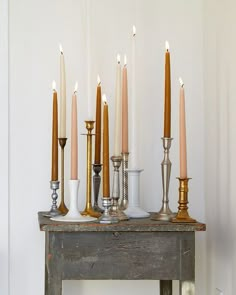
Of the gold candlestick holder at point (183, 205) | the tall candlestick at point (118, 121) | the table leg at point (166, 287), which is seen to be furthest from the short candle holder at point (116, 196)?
the table leg at point (166, 287)

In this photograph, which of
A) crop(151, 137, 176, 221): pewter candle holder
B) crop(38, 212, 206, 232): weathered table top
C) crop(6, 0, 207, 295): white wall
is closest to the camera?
crop(38, 212, 206, 232): weathered table top

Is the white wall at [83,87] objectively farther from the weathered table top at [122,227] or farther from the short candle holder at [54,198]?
the weathered table top at [122,227]

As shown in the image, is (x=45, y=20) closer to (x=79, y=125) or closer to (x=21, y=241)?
(x=79, y=125)

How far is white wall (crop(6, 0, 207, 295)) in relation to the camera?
1.81 metres

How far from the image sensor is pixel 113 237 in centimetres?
146

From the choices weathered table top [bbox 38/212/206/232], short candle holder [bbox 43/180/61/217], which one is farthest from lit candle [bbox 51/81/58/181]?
weathered table top [bbox 38/212/206/232]

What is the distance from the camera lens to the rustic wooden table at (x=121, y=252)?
144 cm

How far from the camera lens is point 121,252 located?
1.46m

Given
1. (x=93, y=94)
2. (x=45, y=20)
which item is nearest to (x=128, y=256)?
(x=93, y=94)

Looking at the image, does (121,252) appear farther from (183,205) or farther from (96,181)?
(96,181)

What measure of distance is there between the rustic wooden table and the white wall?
369 millimetres

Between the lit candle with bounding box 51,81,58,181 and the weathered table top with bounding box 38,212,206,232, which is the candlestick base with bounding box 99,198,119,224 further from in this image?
the lit candle with bounding box 51,81,58,181

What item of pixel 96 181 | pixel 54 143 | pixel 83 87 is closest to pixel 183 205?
pixel 96 181

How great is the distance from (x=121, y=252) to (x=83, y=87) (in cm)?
62
